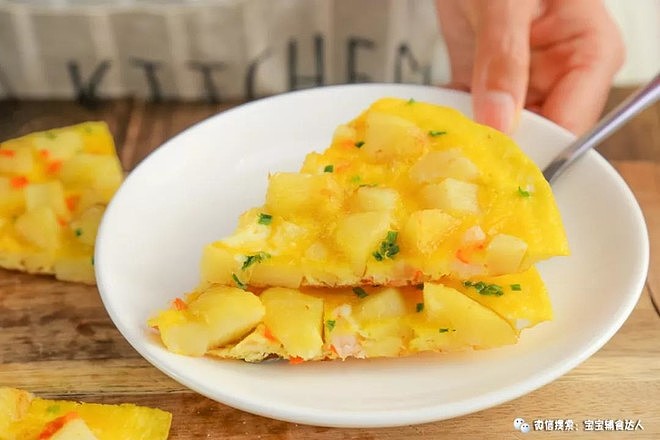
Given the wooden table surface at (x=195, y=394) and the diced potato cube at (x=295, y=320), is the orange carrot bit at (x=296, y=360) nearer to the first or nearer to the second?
the diced potato cube at (x=295, y=320)

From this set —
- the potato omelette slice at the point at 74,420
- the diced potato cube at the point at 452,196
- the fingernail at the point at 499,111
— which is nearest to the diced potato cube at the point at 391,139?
the diced potato cube at the point at 452,196

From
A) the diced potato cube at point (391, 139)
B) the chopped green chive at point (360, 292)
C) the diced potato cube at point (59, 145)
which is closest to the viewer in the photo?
the chopped green chive at point (360, 292)

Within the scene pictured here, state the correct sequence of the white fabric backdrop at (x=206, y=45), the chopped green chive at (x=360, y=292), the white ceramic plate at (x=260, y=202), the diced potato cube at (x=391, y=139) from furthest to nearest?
the white fabric backdrop at (x=206, y=45)
the diced potato cube at (x=391, y=139)
the chopped green chive at (x=360, y=292)
the white ceramic plate at (x=260, y=202)

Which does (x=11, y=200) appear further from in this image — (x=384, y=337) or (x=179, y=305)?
(x=384, y=337)

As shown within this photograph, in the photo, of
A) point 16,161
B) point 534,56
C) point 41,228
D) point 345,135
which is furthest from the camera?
point 534,56

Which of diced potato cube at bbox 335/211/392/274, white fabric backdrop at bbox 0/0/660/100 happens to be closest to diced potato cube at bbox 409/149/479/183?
diced potato cube at bbox 335/211/392/274

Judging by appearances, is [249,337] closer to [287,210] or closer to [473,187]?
[287,210]

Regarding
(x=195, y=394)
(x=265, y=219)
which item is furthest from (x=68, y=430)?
(x=265, y=219)

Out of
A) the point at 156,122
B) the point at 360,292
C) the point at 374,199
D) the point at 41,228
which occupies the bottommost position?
the point at 156,122
